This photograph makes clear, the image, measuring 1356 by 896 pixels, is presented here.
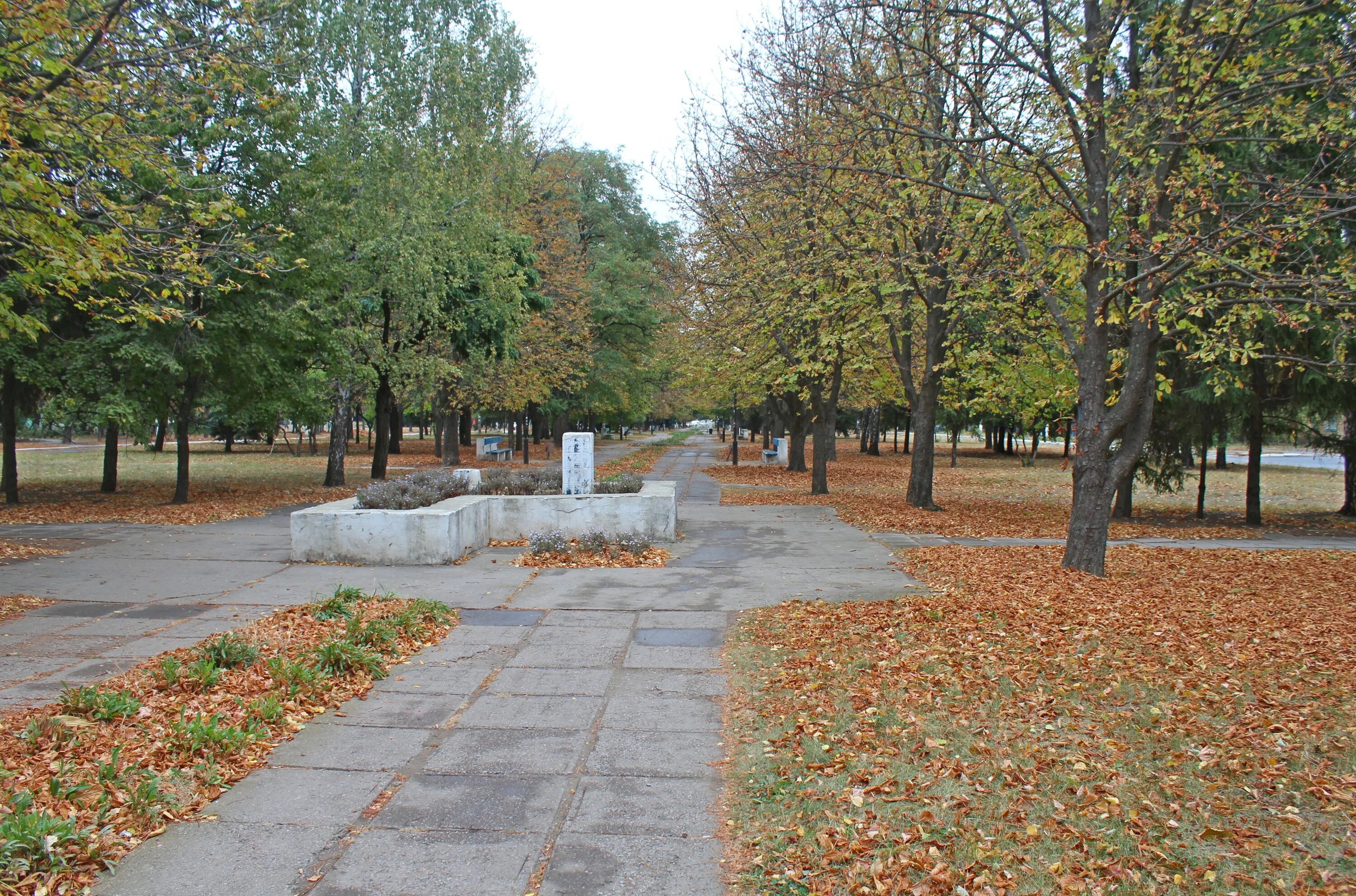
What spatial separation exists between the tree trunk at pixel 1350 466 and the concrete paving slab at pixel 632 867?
2058 centimetres

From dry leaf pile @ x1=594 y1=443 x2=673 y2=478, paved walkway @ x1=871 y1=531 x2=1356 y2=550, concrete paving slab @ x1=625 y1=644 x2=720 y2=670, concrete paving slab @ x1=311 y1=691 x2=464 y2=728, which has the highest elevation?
dry leaf pile @ x1=594 y1=443 x2=673 y2=478

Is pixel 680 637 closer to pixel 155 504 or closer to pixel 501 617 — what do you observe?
pixel 501 617

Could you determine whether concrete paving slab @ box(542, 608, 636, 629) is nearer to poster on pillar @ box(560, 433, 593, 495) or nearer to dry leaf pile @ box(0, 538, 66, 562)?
poster on pillar @ box(560, 433, 593, 495)

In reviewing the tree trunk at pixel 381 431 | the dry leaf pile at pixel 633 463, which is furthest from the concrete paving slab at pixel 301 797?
the tree trunk at pixel 381 431

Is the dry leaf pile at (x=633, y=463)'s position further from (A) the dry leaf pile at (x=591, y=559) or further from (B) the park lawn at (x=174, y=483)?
(A) the dry leaf pile at (x=591, y=559)

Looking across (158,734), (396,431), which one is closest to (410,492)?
(158,734)

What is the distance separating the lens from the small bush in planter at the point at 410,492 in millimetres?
11250

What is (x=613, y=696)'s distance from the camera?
5.82 m

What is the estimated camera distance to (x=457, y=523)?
439 inches

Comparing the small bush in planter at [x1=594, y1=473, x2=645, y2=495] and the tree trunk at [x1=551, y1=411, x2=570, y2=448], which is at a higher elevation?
the tree trunk at [x1=551, y1=411, x2=570, y2=448]

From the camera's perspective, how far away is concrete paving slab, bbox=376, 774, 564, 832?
3.91 meters

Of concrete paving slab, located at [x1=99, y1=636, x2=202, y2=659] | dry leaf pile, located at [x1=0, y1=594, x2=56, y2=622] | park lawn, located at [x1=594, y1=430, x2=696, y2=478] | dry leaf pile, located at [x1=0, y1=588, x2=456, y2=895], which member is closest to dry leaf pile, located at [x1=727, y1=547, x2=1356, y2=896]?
dry leaf pile, located at [x1=0, y1=588, x2=456, y2=895]

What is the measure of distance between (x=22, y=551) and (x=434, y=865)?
11203 millimetres

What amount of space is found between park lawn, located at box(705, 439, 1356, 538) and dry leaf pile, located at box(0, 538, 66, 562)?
12717 mm
